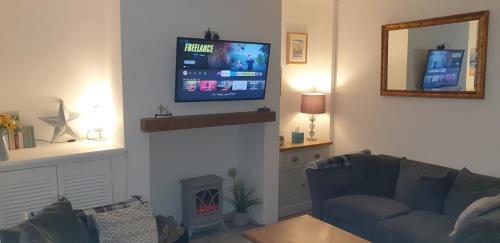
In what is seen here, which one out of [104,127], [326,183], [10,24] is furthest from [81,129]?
[326,183]

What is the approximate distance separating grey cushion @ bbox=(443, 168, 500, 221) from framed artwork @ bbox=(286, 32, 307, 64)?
217 cm

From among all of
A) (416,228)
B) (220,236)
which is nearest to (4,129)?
(220,236)

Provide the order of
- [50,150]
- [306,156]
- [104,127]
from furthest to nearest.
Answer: [306,156] → [104,127] → [50,150]

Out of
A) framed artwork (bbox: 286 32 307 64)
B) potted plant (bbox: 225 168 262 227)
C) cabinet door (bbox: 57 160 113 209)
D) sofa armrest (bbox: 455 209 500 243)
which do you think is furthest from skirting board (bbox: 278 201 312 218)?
sofa armrest (bbox: 455 209 500 243)

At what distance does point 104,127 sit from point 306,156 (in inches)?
86.1

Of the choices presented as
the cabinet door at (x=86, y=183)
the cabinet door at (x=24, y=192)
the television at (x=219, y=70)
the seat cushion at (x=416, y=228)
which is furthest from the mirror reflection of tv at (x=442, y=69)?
the cabinet door at (x=24, y=192)

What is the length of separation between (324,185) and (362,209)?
45 cm

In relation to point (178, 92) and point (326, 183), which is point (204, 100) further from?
point (326, 183)

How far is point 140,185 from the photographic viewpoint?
3.17m

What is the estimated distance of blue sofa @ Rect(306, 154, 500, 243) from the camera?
2719 mm

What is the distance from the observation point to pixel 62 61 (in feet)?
10.6

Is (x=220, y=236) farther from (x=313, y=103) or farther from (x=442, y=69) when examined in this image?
(x=442, y=69)

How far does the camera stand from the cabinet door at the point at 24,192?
2618 mm

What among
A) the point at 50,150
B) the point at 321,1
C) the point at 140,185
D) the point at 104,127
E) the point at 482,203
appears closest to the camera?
the point at 482,203
